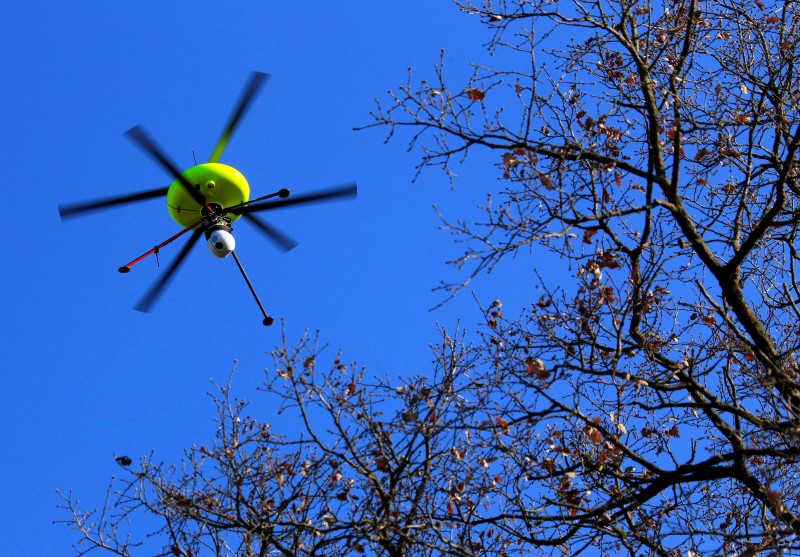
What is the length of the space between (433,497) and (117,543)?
2.86 m

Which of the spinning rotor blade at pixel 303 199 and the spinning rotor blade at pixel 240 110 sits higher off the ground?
the spinning rotor blade at pixel 240 110

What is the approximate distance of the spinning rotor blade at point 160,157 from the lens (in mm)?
8989

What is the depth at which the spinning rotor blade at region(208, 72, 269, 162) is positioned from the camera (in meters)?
9.19

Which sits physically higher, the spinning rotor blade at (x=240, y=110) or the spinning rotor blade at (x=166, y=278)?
the spinning rotor blade at (x=240, y=110)

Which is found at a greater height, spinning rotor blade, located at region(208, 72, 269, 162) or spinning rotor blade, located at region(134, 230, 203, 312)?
spinning rotor blade, located at region(208, 72, 269, 162)

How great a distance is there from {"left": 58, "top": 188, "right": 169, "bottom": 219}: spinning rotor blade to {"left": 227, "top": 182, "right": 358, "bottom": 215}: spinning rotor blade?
704 millimetres

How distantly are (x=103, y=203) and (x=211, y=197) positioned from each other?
0.93m

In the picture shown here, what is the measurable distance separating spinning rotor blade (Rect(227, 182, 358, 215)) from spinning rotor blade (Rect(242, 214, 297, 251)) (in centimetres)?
24

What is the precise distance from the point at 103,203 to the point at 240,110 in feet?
4.77

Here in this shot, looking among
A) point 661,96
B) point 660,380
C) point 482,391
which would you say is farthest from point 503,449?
point 661,96

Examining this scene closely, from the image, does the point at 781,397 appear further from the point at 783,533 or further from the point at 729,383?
the point at 729,383

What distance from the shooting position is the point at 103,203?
9195 mm

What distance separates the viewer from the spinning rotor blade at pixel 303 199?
9273 mm

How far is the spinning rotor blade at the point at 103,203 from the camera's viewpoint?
9.10 metres
